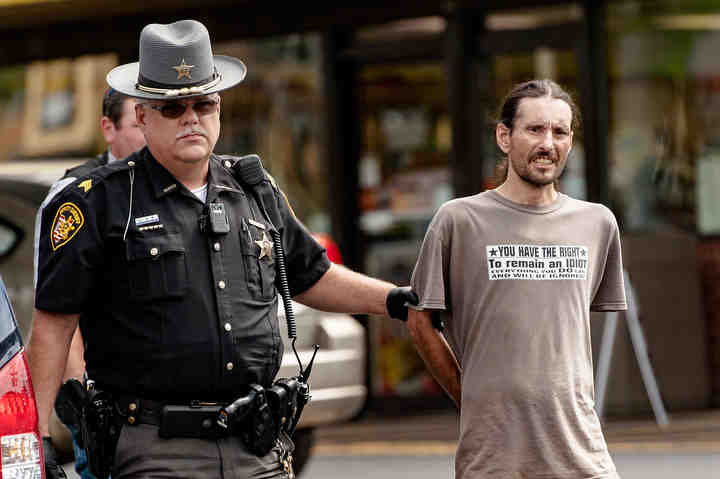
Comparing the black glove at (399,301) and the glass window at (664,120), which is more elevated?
the black glove at (399,301)

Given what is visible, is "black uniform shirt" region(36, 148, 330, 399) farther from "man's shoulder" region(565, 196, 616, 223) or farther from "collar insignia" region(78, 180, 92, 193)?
"man's shoulder" region(565, 196, 616, 223)

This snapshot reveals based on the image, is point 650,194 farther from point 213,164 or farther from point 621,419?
point 213,164

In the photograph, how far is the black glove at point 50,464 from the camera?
4.07 m

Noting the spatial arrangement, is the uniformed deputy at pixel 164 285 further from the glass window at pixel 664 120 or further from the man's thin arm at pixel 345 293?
the glass window at pixel 664 120

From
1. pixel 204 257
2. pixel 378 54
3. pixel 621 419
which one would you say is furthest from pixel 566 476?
pixel 378 54

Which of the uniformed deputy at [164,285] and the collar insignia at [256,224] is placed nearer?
the uniformed deputy at [164,285]

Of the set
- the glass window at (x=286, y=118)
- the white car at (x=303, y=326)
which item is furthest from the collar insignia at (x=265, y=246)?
the glass window at (x=286, y=118)

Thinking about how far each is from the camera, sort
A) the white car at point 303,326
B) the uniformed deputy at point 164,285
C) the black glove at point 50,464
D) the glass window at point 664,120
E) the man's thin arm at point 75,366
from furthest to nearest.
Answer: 1. the glass window at point 664,120
2. the white car at point 303,326
3. the man's thin arm at point 75,366
4. the uniformed deputy at point 164,285
5. the black glove at point 50,464

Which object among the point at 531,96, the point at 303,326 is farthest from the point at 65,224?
the point at 303,326

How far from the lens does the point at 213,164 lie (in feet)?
14.7

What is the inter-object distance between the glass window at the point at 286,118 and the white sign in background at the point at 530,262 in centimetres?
753

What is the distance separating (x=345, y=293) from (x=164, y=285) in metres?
0.77

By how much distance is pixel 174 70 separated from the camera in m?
4.34

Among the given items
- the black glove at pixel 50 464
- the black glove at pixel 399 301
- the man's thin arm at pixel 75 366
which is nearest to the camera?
the black glove at pixel 50 464
